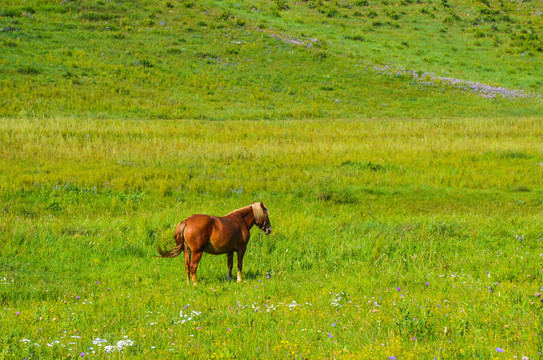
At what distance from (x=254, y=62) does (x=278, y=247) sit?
127 feet

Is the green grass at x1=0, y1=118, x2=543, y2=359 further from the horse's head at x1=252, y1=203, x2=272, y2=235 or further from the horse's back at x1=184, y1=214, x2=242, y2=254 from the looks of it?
the horse's head at x1=252, y1=203, x2=272, y2=235

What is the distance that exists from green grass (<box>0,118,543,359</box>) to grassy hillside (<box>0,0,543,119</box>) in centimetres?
1192

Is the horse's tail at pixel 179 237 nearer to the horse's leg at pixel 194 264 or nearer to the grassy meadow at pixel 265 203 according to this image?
the horse's leg at pixel 194 264

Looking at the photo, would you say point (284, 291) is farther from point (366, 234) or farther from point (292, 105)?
point (292, 105)

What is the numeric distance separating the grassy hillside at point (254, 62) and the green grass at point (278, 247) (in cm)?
1192

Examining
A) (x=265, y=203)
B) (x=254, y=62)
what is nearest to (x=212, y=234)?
(x=265, y=203)

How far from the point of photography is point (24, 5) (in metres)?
50.7

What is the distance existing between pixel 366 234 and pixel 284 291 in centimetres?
442

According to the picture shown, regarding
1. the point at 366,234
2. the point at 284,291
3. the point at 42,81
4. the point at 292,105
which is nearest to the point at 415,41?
the point at 292,105

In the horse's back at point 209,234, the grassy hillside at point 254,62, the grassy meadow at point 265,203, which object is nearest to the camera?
the grassy meadow at point 265,203

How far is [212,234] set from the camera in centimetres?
680

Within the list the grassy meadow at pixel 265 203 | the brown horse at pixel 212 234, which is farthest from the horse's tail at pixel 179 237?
the grassy meadow at pixel 265 203

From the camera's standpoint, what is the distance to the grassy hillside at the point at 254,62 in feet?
111

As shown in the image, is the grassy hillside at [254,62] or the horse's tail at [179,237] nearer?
the horse's tail at [179,237]
